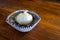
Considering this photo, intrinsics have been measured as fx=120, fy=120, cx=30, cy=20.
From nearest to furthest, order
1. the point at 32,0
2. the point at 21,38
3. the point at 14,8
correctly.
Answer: the point at 21,38 → the point at 14,8 → the point at 32,0

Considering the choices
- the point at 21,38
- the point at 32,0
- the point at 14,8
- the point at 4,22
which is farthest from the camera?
the point at 32,0

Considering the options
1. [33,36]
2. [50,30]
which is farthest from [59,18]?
[33,36]

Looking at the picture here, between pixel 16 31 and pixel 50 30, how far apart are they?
252 millimetres

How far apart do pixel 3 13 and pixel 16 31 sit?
264 mm

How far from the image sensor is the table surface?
33.3 inches

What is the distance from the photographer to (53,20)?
977mm

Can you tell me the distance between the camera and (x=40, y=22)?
954mm

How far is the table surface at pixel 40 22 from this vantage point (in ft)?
2.78

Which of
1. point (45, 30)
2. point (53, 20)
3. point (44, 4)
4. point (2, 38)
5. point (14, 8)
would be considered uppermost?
point (44, 4)

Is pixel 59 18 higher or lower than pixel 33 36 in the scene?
higher

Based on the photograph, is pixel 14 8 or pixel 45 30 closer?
pixel 45 30

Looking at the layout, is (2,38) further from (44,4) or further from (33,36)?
(44,4)

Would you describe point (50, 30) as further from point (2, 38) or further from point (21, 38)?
point (2, 38)

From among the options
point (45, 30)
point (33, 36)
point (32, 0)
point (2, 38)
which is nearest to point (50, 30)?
point (45, 30)
